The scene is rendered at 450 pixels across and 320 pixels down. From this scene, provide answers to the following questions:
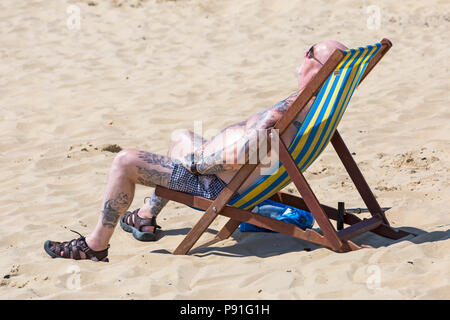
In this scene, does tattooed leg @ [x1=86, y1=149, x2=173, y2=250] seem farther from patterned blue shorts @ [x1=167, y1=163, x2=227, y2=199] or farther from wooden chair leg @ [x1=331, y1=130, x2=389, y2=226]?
wooden chair leg @ [x1=331, y1=130, x2=389, y2=226]

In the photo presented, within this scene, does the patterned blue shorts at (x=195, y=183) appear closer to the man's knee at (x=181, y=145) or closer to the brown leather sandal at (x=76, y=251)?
the man's knee at (x=181, y=145)

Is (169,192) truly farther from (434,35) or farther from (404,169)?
(434,35)

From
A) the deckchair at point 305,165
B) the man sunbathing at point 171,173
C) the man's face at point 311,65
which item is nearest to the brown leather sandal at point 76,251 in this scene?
the man sunbathing at point 171,173

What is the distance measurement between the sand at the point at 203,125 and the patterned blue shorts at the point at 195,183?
0.35 meters

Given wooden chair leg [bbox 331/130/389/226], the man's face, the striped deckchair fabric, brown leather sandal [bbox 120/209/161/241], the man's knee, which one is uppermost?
the man's face

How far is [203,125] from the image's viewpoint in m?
6.70

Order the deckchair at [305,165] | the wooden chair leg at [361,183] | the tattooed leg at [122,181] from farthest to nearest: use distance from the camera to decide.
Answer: the wooden chair leg at [361,183]
the tattooed leg at [122,181]
the deckchair at [305,165]

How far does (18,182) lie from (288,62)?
402 cm

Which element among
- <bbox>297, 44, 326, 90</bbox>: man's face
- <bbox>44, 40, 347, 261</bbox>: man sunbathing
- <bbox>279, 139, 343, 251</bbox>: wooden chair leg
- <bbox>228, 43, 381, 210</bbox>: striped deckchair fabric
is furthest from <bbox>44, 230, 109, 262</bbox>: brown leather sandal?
<bbox>297, 44, 326, 90</bbox>: man's face

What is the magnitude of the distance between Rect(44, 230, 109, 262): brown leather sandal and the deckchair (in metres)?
0.41

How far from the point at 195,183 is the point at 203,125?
8.75 ft

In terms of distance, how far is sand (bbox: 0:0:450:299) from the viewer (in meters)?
3.62

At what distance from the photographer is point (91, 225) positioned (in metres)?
4.70

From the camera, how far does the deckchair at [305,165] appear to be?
→ 372 centimetres
